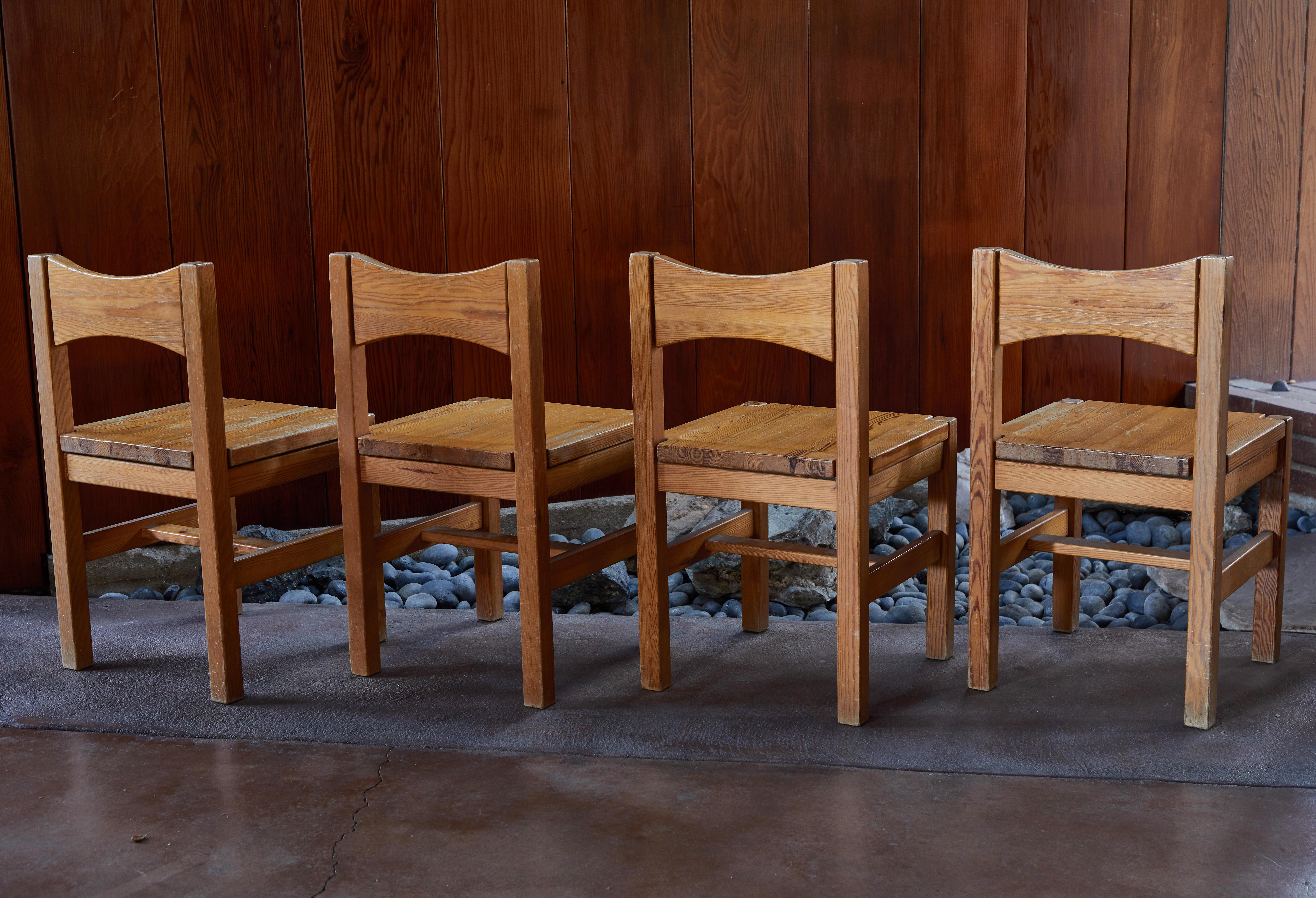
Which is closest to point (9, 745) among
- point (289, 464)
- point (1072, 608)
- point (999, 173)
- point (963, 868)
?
point (289, 464)

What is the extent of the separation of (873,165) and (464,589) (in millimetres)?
1672

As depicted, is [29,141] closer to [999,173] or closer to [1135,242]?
[999,173]

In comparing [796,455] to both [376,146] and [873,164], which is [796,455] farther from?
[376,146]

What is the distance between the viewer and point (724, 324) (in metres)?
2.31

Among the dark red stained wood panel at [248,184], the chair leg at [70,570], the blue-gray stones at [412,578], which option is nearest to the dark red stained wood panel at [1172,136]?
the blue-gray stones at [412,578]

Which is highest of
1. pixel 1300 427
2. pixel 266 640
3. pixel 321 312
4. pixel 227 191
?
pixel 227 191

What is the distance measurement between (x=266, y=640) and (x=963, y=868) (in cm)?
169

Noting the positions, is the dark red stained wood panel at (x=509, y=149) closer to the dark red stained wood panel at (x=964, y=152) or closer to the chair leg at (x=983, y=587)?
the dark red stained wood panel at (x=964, y=152)

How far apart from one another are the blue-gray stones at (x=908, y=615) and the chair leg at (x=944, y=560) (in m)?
0.43

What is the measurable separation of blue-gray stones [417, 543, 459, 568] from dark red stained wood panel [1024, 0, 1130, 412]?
5.83 feet

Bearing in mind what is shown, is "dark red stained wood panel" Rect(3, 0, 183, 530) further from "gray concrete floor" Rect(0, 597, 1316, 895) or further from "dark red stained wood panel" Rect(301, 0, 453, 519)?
"gray concrete floor" Rect(0, 597, 1316, 895)

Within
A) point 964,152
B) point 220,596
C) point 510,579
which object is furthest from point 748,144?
point 220,596

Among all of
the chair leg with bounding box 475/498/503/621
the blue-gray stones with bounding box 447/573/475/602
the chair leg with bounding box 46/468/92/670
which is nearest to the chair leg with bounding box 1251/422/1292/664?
the chair leg with bounding box 475/498/503/621

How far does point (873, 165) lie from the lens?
3.74m
